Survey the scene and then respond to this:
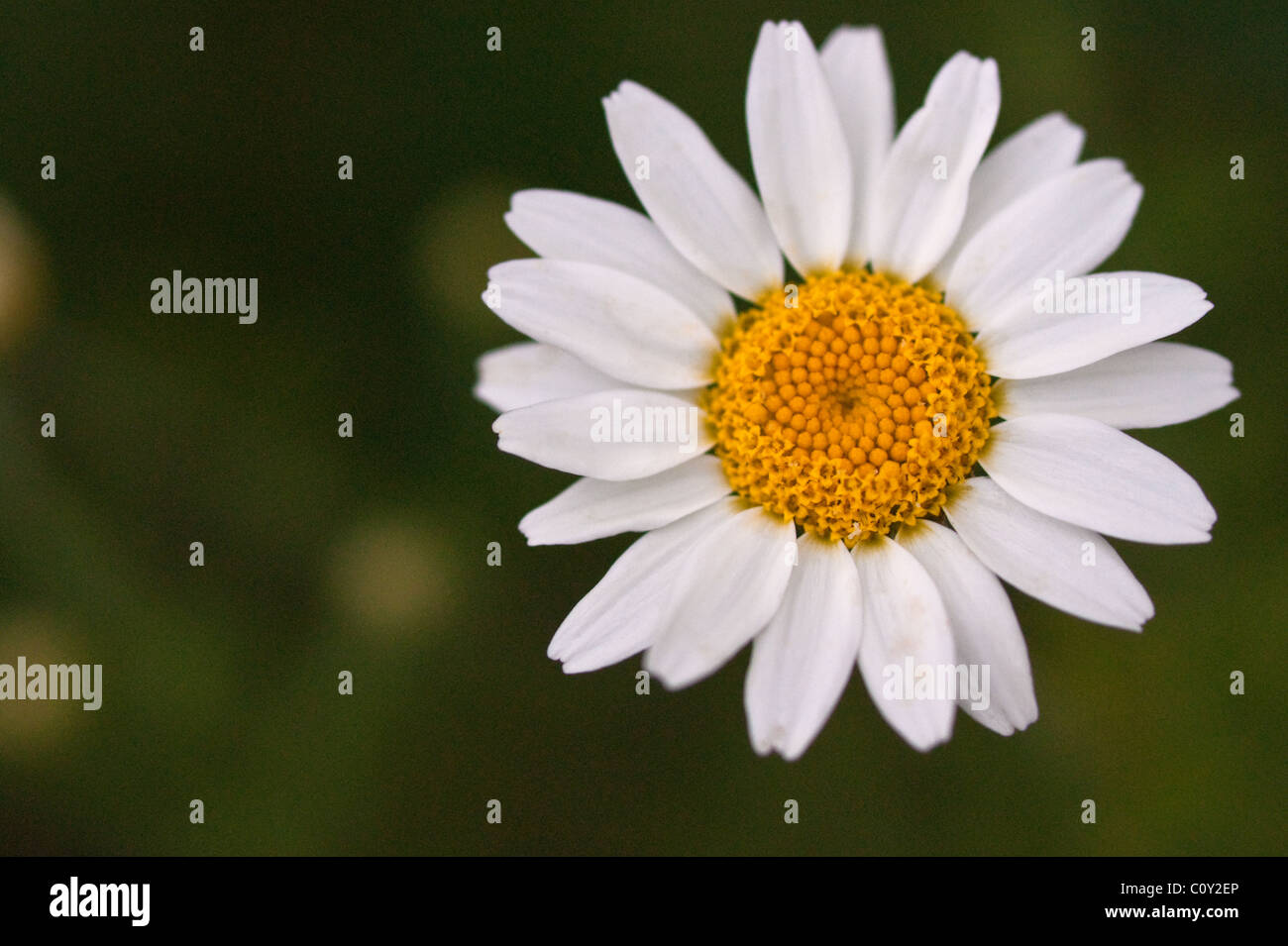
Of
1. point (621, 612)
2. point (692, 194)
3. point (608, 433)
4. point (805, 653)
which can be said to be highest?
point (692, 194)

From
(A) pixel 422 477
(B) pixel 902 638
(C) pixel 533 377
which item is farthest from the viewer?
(A) pixel 422 477

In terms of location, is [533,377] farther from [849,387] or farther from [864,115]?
[864,115]

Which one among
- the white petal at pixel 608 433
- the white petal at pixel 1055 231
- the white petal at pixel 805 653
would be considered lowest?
the white petal at pixel 805 653

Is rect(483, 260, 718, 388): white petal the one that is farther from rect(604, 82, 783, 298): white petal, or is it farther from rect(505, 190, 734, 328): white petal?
rect(604, 82, 783, 298): white petal

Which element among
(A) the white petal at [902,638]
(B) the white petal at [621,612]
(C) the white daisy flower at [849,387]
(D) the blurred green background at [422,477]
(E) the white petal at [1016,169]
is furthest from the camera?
(D) the blurred green background at [422,477]

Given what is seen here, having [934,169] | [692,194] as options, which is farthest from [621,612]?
[934,169]

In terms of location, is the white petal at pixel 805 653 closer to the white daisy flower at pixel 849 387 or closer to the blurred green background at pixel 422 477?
the white daisy flower at pixel 849 387

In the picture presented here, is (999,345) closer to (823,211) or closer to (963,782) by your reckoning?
(823,211)

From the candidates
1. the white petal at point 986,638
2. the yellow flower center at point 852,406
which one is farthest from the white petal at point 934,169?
the white petal at point 986,638
